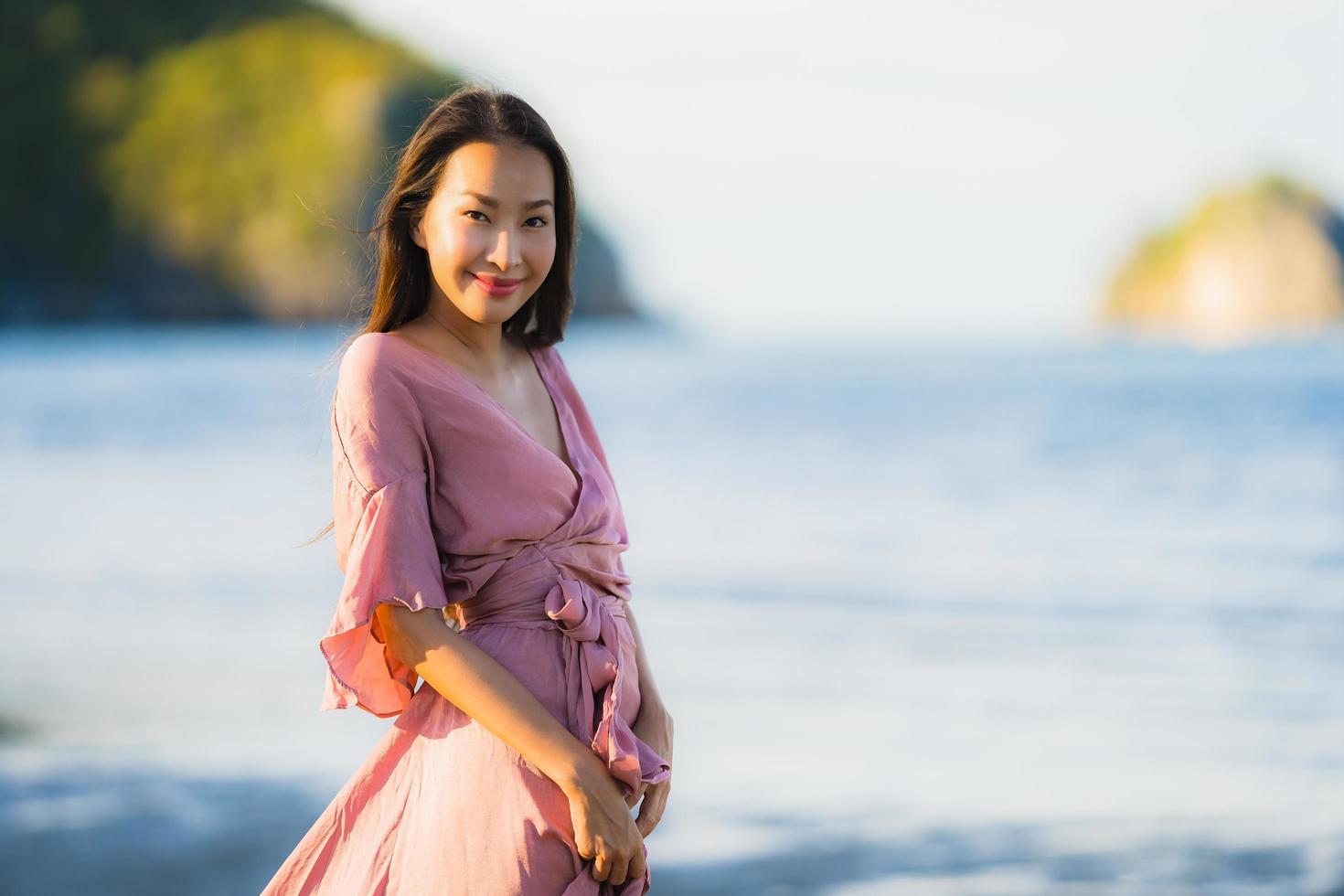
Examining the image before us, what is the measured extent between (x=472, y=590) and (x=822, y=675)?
617 centimetres

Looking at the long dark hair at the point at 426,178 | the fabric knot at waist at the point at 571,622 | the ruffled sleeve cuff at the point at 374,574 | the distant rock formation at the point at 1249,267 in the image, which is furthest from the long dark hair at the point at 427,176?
the distant rock formation at the point at 1249,267

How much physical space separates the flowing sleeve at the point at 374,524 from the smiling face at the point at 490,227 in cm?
16

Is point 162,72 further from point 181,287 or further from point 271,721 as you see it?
point 271,721

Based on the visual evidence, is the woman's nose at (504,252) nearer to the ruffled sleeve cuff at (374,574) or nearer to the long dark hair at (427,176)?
the long dark hair at (427,176)

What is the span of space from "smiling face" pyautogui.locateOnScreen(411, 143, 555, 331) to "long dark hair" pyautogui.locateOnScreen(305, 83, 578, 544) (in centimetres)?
2

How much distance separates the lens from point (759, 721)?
23.2 feet

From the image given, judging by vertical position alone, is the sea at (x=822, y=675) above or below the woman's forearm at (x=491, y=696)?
below

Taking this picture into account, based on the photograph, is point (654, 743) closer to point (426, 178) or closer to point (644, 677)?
point (644, 677)

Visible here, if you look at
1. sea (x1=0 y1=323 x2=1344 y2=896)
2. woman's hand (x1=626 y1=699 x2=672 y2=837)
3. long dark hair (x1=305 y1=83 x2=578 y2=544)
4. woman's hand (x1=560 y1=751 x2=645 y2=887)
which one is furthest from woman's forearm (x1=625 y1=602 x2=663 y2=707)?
sea (x1=0 y1=323 x2=1344 y2=896)

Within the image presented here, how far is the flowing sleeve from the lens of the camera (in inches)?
79.1

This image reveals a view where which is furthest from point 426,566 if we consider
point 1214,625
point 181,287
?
point 181,287

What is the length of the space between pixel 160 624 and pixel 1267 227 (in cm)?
11341

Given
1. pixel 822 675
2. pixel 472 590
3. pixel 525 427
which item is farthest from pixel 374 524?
pixel 822 675

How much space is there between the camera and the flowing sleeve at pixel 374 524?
2.01 m
